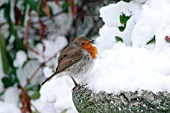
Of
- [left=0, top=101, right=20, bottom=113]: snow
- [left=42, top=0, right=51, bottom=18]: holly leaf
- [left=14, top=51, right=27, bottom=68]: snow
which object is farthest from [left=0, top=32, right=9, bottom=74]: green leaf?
[left=42, top=0, right=51, bottom=18]: holly leaf

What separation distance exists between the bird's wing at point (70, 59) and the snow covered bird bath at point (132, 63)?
0.37 ft

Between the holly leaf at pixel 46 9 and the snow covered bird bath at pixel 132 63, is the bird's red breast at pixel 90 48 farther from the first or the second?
the holly leaf at pixel 46 9

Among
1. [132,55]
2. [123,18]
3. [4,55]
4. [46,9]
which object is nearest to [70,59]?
[123,18]

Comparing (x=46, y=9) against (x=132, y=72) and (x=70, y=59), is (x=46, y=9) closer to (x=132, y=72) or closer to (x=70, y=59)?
(x=70, y=59)

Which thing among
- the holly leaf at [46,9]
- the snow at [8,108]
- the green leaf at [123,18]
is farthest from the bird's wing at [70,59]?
the snow at [8,108]

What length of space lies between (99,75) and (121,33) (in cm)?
47

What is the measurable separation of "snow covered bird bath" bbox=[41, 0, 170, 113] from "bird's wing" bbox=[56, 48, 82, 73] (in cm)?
11

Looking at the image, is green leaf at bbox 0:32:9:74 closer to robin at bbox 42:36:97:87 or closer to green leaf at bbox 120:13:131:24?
robin at bbox 42:36:97:87

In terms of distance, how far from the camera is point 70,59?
9.86ft

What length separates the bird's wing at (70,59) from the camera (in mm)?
3002

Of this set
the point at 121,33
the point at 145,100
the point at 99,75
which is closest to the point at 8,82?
the point at 121,33

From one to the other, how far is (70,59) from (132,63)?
1.85ft

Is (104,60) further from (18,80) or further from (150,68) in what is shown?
(18,80)

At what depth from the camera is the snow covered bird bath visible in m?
2.26
